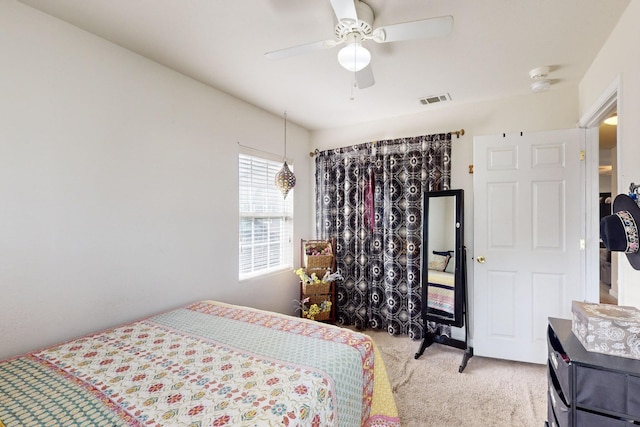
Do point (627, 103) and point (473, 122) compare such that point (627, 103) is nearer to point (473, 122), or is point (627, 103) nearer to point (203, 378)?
point (473, 122)

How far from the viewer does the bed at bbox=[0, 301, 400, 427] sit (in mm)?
1099

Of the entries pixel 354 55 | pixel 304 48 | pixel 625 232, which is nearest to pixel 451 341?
pixel 625 232

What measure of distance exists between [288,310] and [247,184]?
5.24ft

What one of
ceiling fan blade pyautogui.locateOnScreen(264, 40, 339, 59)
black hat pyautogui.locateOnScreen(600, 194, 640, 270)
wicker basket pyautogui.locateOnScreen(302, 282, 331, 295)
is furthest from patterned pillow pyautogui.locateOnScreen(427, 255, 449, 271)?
ceiling fan blade pyautogui.locateOnScreen(264, 40, 339, 59)

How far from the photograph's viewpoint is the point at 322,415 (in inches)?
48.7

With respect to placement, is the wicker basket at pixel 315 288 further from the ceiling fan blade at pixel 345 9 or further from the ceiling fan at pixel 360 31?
the ceiling fan blade at pixel 345 9

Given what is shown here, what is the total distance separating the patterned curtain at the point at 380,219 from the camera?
10.2ft

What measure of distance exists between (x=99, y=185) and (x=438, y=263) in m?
2.91

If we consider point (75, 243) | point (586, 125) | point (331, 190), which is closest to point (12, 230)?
point (75, 243)

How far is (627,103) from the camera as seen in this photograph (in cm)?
156

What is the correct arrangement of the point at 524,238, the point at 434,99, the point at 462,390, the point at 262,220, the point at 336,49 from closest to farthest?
the point at 336,49
the point at 462,390
the point at 524,238
the point at 434,99
the point at 262,220

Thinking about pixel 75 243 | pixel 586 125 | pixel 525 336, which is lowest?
pixel 525 336

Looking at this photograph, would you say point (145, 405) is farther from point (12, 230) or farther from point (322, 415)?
point (12, 230)

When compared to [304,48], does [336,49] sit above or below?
above
